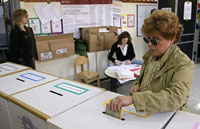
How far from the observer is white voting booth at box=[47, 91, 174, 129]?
92cm

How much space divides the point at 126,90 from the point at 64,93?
7.70ft

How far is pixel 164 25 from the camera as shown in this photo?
1.00m

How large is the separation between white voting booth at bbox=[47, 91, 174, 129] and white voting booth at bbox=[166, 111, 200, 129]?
30 mm

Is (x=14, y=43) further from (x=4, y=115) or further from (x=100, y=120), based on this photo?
(x=100, y=120)

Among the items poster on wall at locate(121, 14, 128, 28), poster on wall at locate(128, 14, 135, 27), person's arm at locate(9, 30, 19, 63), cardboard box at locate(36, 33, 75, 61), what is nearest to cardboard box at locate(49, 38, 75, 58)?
cardboard box at locate(36, 33, 75, 61)

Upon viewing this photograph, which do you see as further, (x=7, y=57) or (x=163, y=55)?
(x=7, y=57)

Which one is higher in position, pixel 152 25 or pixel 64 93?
pixel 152 25

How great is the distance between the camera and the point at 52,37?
125 inches

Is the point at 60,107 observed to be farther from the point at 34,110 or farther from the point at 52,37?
the point at 52,37

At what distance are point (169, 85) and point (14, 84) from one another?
1.23 m

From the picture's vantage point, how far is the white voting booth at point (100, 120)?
92 cm

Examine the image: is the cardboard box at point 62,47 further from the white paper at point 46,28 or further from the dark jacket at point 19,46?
the dark jacket at point 19,46

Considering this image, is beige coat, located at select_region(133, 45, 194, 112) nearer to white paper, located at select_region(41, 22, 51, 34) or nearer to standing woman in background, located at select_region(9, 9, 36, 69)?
standing woman in background, located at select_region(9, 9, 36, 69)

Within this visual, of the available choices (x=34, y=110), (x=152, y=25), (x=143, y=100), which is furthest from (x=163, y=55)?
(x=34, y=110)
